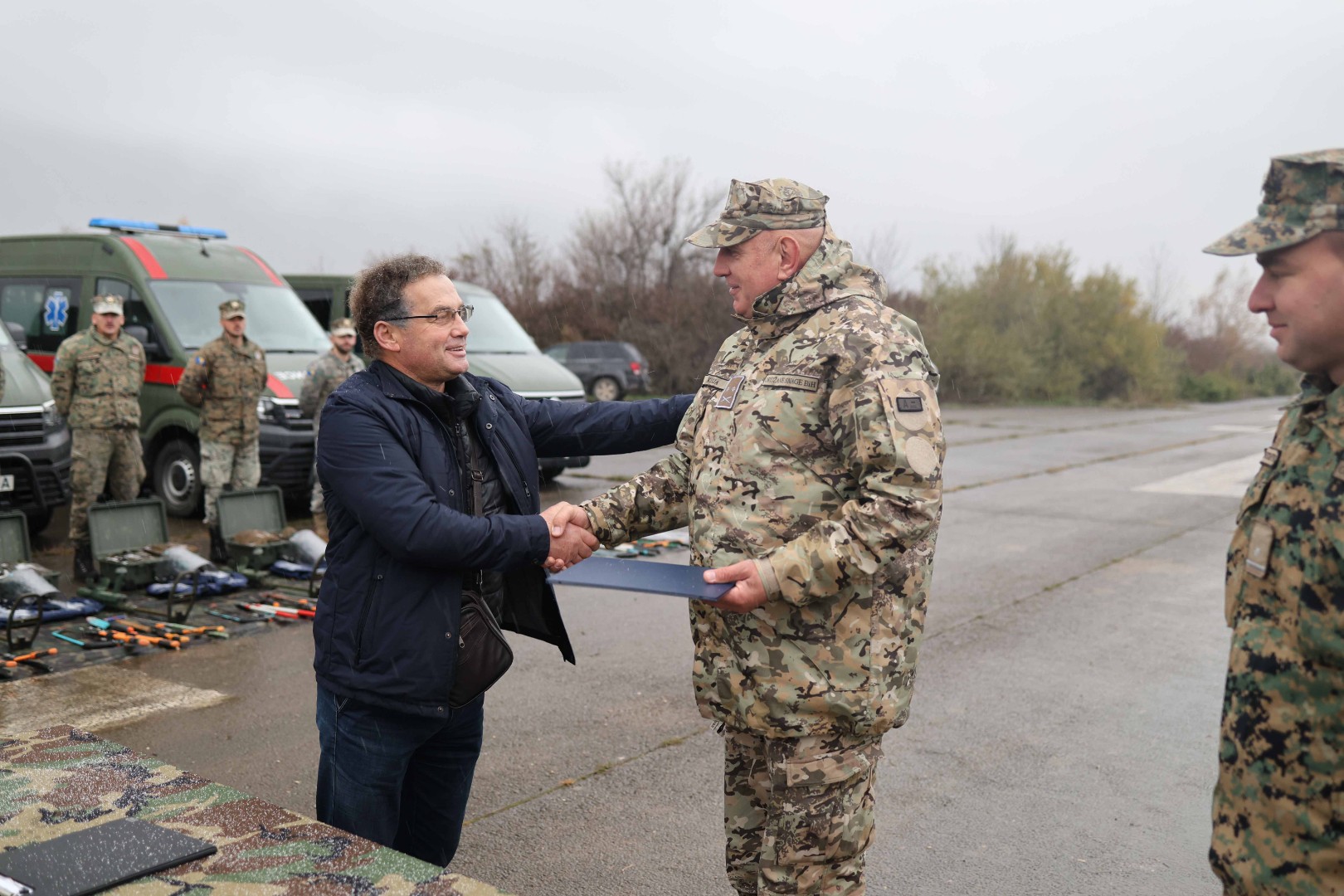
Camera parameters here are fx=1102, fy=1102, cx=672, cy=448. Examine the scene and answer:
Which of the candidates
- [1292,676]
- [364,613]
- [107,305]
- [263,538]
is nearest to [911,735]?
[364,613]

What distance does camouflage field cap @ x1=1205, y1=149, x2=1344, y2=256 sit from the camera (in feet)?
6.06

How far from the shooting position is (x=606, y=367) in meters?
26.0

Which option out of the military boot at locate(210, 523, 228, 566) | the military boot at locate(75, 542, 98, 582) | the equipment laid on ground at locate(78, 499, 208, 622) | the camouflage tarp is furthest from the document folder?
the military boot at locate(210, 523, 228, 566)

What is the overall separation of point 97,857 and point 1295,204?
2874mm

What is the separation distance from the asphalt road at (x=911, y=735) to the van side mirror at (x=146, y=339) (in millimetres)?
2095

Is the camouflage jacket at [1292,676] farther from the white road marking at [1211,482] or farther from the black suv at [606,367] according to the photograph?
the black suv at [606,367]

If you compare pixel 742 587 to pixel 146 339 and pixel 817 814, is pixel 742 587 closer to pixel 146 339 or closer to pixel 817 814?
pixel 817 814

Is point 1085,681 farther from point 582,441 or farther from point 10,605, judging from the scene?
point 10,605

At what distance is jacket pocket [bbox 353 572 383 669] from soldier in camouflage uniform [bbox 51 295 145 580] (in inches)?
254

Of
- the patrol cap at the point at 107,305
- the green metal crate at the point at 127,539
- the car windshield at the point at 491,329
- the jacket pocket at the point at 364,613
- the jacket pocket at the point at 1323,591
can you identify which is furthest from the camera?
the car windshield at the point at 491,329

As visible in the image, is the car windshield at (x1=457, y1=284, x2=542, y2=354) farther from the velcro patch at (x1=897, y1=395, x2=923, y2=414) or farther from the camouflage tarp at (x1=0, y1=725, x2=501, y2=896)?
the velcro patch at (x1=897, y1=395, x2=923, y2=414)

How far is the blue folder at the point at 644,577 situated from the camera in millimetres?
2676

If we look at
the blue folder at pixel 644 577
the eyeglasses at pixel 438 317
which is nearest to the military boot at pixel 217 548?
the eyeglasses at pixel 438 317

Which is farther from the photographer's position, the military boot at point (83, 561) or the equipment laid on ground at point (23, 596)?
the military boot at point (83, 561)
